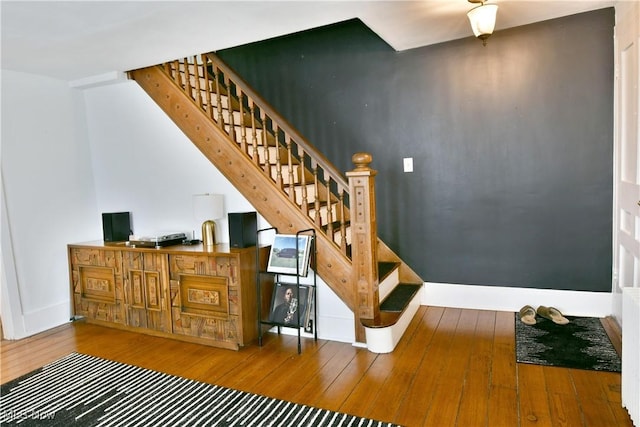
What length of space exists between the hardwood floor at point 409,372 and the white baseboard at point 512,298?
115mm

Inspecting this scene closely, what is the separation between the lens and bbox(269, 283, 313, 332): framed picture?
3057 millimetres

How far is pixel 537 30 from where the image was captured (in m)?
3.27

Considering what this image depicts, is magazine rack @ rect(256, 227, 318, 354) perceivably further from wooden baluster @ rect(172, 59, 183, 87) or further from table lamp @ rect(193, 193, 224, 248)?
wooden baluster @ rect(172, 59, 183, 87)

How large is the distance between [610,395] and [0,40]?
13.7 ft

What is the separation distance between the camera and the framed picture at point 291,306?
10.0 ft

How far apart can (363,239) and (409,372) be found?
0.90 m

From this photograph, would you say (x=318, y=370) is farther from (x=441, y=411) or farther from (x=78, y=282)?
(x=78, y=282)

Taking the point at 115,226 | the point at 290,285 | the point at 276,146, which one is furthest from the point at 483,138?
the point at 115,226

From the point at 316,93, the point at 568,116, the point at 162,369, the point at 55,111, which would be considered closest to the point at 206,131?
the point at 316,93

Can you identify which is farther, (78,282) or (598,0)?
(78,282)

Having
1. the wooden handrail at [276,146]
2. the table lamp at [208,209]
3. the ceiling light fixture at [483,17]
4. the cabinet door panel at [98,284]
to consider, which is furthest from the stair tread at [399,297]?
the cabinet door panel at [98,284]

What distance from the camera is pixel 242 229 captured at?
10.3 feet

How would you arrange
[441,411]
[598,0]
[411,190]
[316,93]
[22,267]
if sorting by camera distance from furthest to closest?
1. [316,93]
2. [411,190]
3. [22,267]
4. [598,0]
5. [441,411]

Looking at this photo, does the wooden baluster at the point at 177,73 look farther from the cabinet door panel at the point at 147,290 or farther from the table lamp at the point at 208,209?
the cabinet door panel at the point at 147,290
